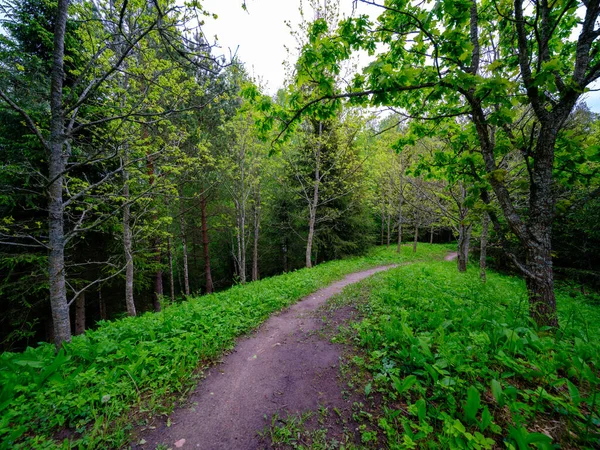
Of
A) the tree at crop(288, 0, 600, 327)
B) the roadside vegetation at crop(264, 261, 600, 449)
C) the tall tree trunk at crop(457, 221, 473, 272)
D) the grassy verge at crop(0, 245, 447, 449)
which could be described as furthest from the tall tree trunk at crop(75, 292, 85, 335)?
the tall tree trunk at crop(457, 221, 473, 272)

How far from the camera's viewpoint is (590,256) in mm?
11211

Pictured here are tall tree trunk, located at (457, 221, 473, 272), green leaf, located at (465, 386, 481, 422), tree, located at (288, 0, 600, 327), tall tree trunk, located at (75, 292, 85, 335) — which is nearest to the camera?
green leaf, located at (465, 386, 481, 422)

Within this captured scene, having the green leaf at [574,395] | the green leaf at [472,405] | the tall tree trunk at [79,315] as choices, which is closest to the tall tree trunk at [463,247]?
the green leaf at [574,395]

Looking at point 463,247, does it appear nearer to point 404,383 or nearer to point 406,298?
point 406,298

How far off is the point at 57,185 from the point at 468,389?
20.1 feet

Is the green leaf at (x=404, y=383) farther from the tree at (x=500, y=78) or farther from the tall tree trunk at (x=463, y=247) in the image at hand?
the tall tree trunk at (x=463, y=247)

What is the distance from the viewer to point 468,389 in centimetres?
231

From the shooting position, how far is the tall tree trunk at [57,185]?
129 inches

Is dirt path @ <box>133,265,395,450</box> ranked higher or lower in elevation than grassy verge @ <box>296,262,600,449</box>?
lower

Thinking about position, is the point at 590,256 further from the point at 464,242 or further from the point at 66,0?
the point at 66,0

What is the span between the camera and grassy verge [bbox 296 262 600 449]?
6.72ft

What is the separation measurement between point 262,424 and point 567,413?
3.10 metres

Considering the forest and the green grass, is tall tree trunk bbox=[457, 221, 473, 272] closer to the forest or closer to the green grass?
the forest

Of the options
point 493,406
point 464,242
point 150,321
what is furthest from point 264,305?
point 464,242
